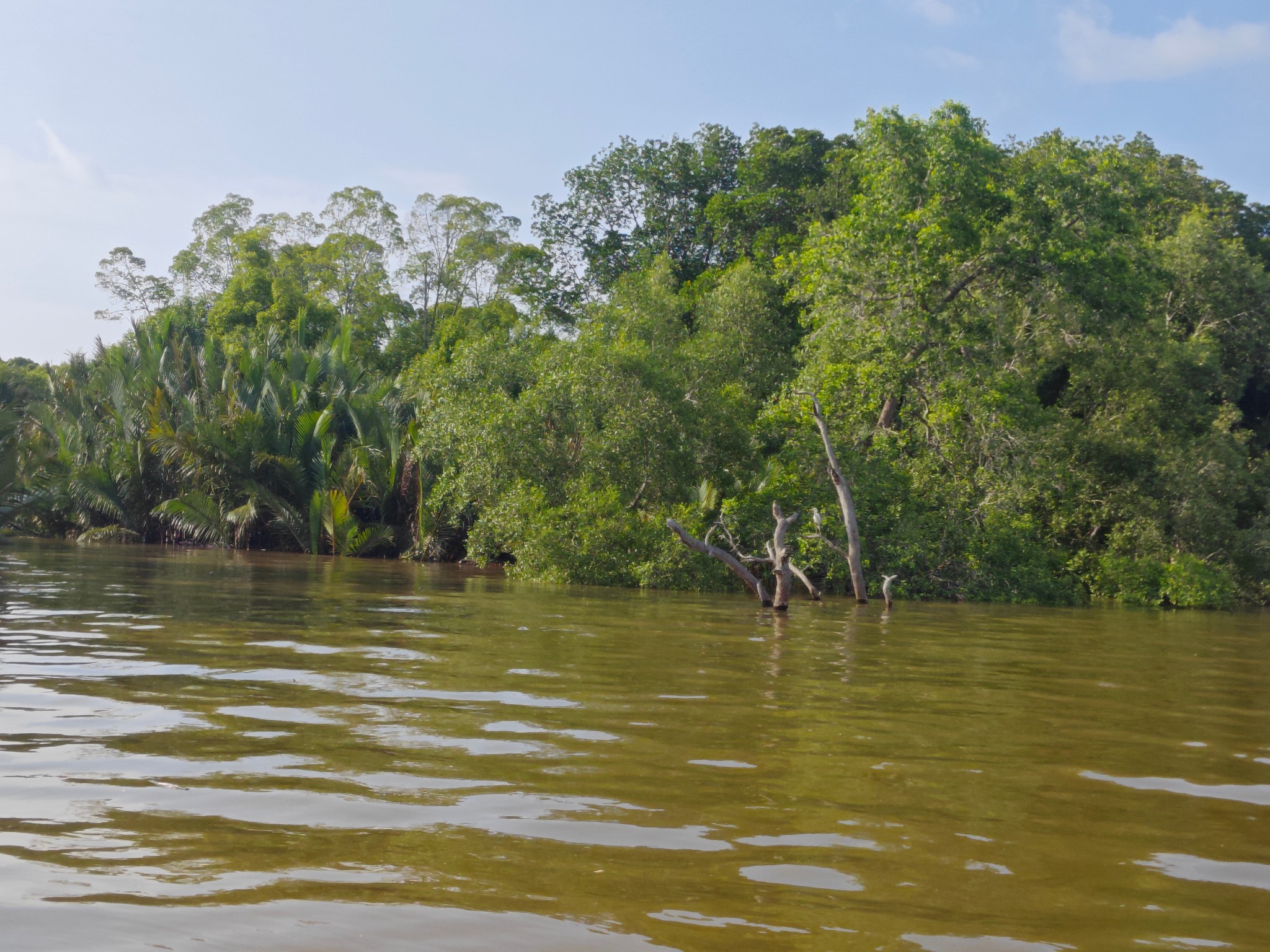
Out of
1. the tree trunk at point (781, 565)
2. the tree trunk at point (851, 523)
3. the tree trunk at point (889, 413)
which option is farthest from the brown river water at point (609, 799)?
the tree trunk at point (889, 413)

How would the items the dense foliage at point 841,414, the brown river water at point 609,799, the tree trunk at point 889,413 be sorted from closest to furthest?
the brown river water at point 609,799 < the dense foliage at point 841,414 < the tree trunk at point 889,413

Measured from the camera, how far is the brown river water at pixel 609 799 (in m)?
2.53

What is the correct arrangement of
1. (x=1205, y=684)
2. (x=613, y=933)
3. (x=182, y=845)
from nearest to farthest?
(x=613, y=933), (x=182, y=845), (x=1205, y=684)

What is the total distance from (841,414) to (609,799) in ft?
61.8

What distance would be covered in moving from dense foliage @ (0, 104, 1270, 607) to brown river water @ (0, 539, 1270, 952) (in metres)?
11.7

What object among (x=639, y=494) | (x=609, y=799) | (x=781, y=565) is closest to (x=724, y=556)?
(x=781, y=565)

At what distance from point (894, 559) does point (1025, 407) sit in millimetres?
4443

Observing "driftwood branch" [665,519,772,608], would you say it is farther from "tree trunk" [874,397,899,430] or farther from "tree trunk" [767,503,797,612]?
"tree trunk" [874,397,899,430]

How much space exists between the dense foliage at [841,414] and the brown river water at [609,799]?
38.3ft

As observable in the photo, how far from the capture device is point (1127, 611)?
1772 cm

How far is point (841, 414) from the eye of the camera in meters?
21.9

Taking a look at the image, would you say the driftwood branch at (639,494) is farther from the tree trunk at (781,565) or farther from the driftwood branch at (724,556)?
the tree trunk at (781,565)

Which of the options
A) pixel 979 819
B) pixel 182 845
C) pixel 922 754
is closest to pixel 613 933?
pixel 182 845

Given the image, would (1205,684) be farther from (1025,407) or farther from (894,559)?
(1025,407)
